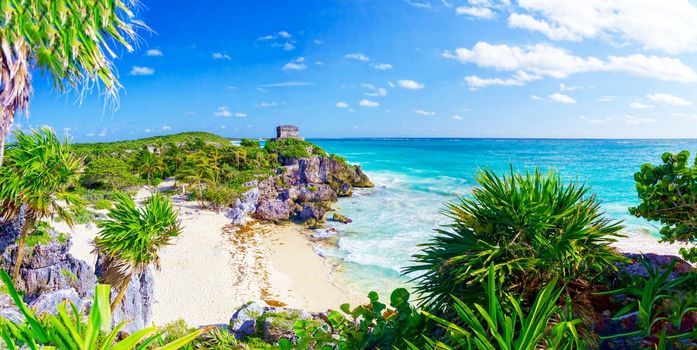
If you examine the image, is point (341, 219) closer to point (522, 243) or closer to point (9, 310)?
point (9, 310)

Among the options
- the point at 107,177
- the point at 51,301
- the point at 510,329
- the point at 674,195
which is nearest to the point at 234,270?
the point at 51,301

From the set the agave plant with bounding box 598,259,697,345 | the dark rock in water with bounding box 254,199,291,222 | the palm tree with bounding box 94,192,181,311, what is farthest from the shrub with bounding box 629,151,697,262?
the dark rock in water with bounding box 254,199,291,222

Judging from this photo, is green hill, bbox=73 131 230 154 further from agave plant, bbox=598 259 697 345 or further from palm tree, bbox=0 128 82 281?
agave plant, bbox=598 259 697 345

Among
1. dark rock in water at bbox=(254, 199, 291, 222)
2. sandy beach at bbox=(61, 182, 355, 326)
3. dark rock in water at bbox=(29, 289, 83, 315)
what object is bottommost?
sandy beach at bbox=(61, 182, 355, 326)

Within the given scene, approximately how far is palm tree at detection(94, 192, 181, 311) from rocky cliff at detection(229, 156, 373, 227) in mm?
19091

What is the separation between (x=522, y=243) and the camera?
404cm

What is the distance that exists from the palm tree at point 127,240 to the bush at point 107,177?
97.7 ft

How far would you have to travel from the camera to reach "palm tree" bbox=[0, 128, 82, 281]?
10.0 metres

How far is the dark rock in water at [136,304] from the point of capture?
11.3 m

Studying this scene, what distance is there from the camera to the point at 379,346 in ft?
13.0

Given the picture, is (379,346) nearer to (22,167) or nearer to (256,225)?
(22,167)

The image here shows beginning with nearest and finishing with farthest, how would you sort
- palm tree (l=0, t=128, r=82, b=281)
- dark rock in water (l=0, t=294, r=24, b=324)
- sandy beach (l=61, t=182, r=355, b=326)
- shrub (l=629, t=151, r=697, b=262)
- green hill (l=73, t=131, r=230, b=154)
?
shrub (l=629, t=151, r=697, b=262) → dark rock in water (l=0, t=294, r=24, b=324) → palm tree (l=0, t=128, r=82, b=281) → sandy beach (l=61, t=182, r=355, b=326) → green hill (l=73, t=131, r=230, b=154)

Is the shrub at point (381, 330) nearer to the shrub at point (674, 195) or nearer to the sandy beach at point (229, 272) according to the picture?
the shrub at point (674, 195)

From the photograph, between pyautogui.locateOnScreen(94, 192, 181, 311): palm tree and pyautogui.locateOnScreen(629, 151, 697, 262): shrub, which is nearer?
pyautogui.locateOnScreen(629, 151, 697, 262): shrub
